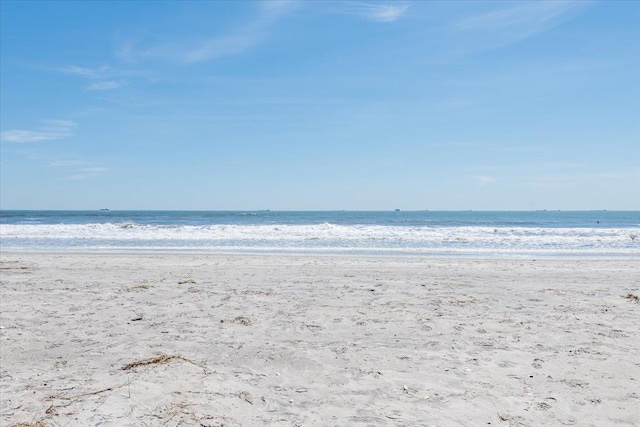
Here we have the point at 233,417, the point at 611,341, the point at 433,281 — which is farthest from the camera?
the point at 433,281

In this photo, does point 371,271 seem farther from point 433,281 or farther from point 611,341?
point 611,341

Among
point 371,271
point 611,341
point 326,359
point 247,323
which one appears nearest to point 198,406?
point 326,359

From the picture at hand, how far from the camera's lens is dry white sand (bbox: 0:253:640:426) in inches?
153

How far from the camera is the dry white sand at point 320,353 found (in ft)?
12.7

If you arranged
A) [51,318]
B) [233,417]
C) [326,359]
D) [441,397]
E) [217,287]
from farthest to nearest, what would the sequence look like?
[217,287]
[51,318]
[326,359]
[441,397]
[233,417]

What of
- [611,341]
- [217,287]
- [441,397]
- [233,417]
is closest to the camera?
[233,417]

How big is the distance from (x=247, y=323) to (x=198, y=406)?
2.62m

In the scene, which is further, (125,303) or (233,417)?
(125,303)

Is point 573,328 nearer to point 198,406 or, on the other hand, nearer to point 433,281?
point 433,281

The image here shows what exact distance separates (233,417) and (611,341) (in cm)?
469

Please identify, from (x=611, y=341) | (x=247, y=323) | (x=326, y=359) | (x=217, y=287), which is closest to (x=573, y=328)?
(x=611, y=341)

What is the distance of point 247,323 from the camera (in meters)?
6.57

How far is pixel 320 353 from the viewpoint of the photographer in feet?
17.3

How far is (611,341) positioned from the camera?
221 inches
